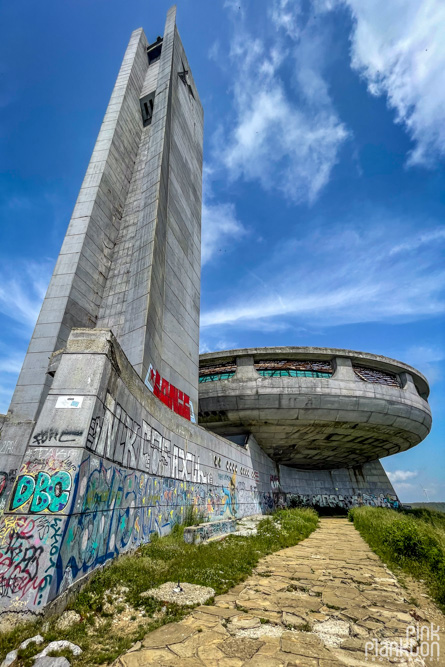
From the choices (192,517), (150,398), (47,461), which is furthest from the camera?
(192,517)

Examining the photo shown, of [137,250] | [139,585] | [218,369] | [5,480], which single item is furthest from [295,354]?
[139,585]

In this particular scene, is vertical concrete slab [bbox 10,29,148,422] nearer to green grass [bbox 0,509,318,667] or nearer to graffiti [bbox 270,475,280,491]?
green grass [bbox 0,509,318,667]

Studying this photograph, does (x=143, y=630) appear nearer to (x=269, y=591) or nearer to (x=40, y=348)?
(x=269, y=591)

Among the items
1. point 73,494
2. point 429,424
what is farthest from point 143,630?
point 429,424

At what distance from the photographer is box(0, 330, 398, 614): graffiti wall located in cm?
408

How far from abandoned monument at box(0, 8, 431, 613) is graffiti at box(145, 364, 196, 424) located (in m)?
0.12

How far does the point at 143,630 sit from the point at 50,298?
13.7 meters

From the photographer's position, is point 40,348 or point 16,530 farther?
point 40,348

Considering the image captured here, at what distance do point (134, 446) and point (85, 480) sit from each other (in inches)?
94.6

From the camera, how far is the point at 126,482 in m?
6.62

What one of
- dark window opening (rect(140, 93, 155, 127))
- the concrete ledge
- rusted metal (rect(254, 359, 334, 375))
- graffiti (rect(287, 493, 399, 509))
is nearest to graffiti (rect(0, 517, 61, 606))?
the concrete ledge

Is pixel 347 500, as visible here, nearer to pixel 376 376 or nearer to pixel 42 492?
pixel 376 376

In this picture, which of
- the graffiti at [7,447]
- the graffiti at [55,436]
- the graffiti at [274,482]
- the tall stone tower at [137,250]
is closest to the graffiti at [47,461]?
the graffiti at [55,436]

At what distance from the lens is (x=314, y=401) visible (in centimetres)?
2320
